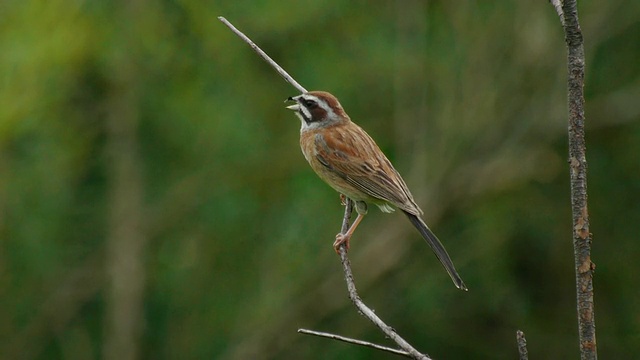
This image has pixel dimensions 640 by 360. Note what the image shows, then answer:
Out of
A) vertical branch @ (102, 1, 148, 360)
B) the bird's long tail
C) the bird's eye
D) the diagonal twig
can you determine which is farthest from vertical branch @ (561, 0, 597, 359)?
vertical branch @ (102, 1, 148, 360)

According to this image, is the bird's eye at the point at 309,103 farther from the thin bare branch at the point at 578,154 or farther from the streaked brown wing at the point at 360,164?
the thin bare branch at the point at 578,154

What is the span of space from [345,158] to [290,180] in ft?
15.3

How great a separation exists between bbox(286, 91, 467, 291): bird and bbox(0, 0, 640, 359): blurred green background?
3781 mm

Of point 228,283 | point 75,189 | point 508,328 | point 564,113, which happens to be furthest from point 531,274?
point 75,189

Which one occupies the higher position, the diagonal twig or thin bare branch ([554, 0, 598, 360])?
thin bare branch ([554, 0, 598, 360])

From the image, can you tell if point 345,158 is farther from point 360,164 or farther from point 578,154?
point 578,154

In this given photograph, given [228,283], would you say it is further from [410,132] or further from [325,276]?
[410,132]

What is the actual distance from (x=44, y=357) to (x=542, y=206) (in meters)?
5.95

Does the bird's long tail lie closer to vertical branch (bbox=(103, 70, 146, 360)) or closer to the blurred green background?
the blurred green background

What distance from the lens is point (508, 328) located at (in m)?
11.7

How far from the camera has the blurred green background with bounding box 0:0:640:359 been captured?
10.2m

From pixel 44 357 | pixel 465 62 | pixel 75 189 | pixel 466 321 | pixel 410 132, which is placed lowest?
pixel 44 357

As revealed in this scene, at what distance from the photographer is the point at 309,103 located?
6.21 meters

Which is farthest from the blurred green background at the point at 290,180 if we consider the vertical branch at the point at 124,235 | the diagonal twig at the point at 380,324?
the diagonal twig at the point at 380,324
